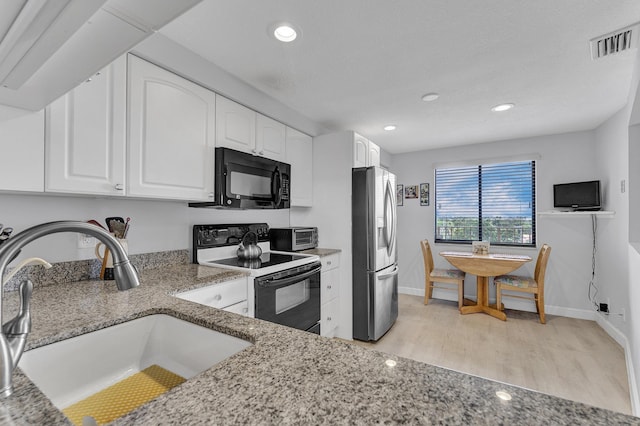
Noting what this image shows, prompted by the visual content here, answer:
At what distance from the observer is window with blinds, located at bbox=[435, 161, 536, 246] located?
155 inches

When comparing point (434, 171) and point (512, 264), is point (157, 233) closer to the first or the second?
point (512, 264)

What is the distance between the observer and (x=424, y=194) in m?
4.62

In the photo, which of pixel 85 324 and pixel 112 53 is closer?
pixel 112 53

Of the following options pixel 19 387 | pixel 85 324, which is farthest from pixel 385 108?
pixel 19 387

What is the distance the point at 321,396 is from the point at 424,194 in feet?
14.6

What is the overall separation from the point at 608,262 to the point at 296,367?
4.08 metres

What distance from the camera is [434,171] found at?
457 centimetres

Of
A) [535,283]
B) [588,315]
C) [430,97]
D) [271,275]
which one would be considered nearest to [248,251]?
[271,275]

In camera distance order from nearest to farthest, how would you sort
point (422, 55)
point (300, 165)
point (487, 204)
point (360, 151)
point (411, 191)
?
point (422, 55)
point (300, 165)
point (360, 151)
point (487, 204)
point (411, 191)

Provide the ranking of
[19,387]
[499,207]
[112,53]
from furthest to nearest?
[499,207], [112,53], [19,387]

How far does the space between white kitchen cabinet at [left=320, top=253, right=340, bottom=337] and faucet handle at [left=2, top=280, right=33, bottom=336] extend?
7.13 ft

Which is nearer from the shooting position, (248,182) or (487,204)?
(248,182)

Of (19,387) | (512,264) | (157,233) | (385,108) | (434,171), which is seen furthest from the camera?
(434,171)

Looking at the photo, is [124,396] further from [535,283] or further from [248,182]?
[535,283]
